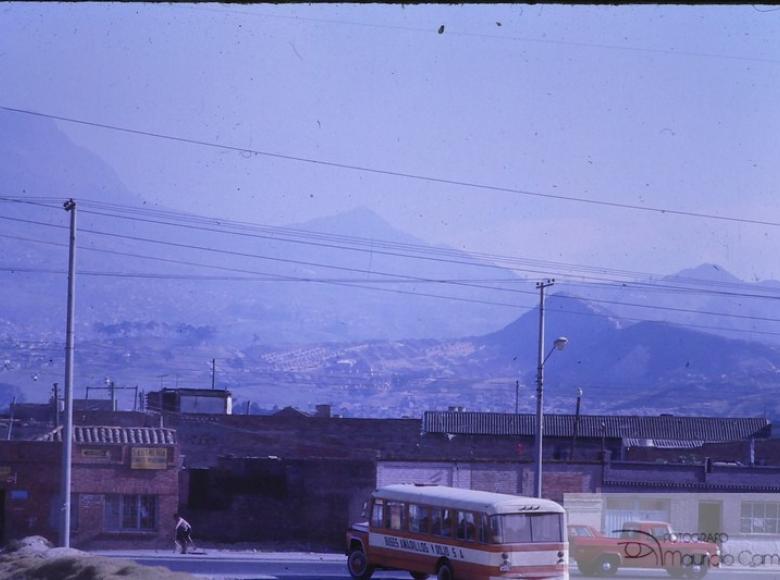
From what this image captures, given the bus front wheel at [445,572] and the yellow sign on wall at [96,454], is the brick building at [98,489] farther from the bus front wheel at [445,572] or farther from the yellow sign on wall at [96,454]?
the bus front wheel at [445,572]

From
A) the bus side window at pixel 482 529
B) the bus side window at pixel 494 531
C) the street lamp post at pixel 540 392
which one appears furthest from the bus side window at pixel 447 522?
the street lamp post at pixel 540 392

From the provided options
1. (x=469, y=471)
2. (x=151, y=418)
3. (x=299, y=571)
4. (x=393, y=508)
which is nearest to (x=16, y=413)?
(x=151, y=418)

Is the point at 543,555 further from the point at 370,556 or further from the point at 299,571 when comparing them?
the point at 299,571

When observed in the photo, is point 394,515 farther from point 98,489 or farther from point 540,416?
point 98,489

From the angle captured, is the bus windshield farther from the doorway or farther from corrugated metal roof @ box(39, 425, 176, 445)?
corrugated metal roof @ box(39, 425, 176, 445)

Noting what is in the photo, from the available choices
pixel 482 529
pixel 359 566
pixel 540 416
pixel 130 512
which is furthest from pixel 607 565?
pixel 130 512

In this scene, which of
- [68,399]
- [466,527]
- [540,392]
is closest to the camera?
[466,527]

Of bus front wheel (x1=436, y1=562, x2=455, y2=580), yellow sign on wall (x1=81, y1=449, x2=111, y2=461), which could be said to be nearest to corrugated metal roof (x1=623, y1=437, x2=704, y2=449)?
yellow sign on wall (x1=81, y1=449, x2=111, y2=461)
